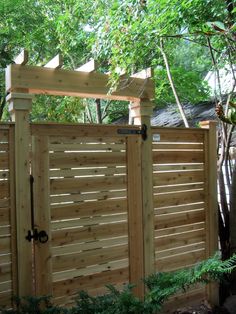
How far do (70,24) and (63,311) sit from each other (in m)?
6.38

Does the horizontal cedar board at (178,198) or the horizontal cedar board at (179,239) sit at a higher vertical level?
the horizontal cedar board at (178,198)

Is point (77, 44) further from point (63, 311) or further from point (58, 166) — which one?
point (63, 311)

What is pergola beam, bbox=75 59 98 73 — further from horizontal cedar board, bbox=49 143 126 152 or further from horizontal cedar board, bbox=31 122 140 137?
horizontal cedar board, bbox=49 143 126 152

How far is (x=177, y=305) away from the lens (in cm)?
443

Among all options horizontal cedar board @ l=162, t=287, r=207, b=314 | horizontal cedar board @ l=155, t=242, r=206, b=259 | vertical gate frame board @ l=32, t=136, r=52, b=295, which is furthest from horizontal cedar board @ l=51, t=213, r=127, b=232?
horizontal cedar board @ l=162, t=287, r=207, b=314

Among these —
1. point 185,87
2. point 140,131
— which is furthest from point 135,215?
point 185,87

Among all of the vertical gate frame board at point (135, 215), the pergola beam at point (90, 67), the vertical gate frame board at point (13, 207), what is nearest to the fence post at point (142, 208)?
the vertical gate frame board at point (135, 215)

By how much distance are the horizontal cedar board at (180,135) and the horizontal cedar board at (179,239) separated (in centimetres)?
115

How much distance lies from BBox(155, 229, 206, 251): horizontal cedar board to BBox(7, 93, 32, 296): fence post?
1.56 m

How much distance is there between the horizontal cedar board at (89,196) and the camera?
144 inches

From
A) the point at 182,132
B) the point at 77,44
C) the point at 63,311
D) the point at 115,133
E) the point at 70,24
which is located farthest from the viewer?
the point at 77,44

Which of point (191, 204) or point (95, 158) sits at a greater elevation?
point (95, 158)

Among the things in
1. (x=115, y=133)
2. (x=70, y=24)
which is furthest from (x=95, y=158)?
(x=70, y=24)

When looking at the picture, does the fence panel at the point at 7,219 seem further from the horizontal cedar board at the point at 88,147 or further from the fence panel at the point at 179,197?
the fence panel at the point at 179,197
